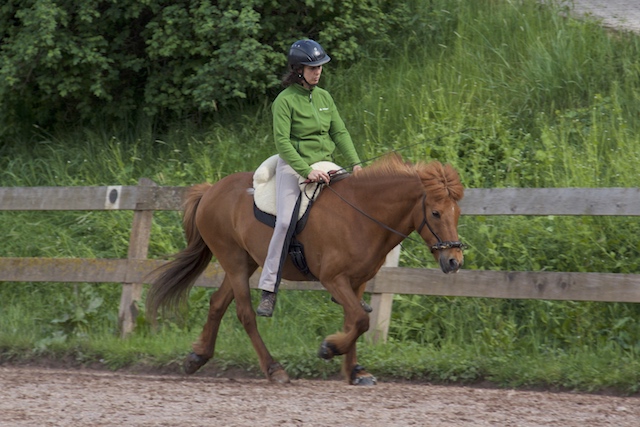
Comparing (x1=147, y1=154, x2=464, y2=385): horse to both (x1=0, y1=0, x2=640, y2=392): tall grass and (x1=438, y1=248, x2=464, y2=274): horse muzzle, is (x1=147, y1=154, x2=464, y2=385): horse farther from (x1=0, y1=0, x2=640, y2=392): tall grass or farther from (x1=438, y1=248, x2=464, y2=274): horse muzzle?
(x1=0, y1=0, x2=640, y2=392): tall grass

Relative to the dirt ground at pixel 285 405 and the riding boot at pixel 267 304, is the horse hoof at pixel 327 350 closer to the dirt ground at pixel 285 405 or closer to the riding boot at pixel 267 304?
the dirt ground at pixel 285 405

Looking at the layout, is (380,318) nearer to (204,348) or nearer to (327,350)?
(327,350)

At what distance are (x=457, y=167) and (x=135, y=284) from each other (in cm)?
372

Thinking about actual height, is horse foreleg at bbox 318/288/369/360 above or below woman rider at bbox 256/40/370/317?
below

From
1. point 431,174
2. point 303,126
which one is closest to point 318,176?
point 303,126

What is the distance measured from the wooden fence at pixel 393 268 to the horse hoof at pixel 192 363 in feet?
3.64

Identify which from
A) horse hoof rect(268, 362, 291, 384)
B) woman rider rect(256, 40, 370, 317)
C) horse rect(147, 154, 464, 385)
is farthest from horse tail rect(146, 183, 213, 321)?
horse hoof rect(268, 362, 291, 384)

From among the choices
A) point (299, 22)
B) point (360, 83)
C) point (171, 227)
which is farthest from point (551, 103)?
point (171, 227)

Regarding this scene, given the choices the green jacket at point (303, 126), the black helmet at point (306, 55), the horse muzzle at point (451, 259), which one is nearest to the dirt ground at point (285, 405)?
the horse muzzle at point (451, 259)

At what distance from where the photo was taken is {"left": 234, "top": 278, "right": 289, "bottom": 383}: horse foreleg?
7.49 m

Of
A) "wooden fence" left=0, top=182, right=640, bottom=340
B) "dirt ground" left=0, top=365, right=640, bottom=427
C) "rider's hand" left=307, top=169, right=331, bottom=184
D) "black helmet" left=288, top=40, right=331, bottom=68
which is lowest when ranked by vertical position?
"dirt ground" left=0, top=365, right=640, bottom=427

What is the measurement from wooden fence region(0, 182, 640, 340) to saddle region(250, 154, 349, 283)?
940 mm

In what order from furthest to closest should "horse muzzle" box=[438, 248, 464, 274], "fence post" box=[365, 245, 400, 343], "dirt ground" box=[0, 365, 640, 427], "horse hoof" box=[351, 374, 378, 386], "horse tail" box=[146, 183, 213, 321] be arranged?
1. "horse tail" box=[146, 183, 213, 321]
2. "fence post" box=[365, 245, 400, 343]
3. "horse hoof" box=[351, 374, 378, 386]
4. "horse muzzle" box=[438, 248, 464, 274]
5. "dirt ground" box=[0, 365, 640, 427]

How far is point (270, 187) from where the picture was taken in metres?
7.73
